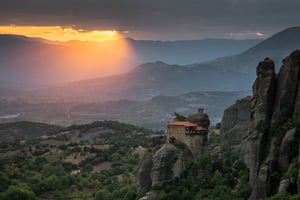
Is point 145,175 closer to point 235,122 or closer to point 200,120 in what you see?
point 200,120

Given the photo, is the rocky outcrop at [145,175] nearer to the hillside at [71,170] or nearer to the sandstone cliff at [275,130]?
the sandstone cliff at [275,130]

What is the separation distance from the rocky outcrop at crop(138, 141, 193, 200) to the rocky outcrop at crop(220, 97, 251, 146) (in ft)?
68.6

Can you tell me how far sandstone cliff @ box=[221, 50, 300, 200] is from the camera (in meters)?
50.3

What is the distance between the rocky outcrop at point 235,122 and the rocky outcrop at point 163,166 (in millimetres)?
20902

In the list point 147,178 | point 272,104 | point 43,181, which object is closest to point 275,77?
point 272,104

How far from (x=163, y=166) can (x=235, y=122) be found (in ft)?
97.3

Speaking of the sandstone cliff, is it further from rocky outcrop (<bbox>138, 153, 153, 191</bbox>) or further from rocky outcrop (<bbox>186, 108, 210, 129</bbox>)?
rocky outcrop (<bbox>186, 108, 210, 129</bbox>)

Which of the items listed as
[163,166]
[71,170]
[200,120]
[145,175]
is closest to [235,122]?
[200,120]

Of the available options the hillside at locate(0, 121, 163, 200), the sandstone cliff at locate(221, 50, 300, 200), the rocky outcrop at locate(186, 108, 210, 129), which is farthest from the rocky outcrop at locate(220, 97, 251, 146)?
the sandstone cliff at locate(221, 50, 300, 200)

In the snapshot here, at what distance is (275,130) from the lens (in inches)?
2112

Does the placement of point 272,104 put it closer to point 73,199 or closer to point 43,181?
point 73,199

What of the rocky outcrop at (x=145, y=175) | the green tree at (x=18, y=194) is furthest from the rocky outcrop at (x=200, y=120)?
the green tree at (x=18, y=194)

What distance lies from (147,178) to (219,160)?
7728 millimetres

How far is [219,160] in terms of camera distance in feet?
226
